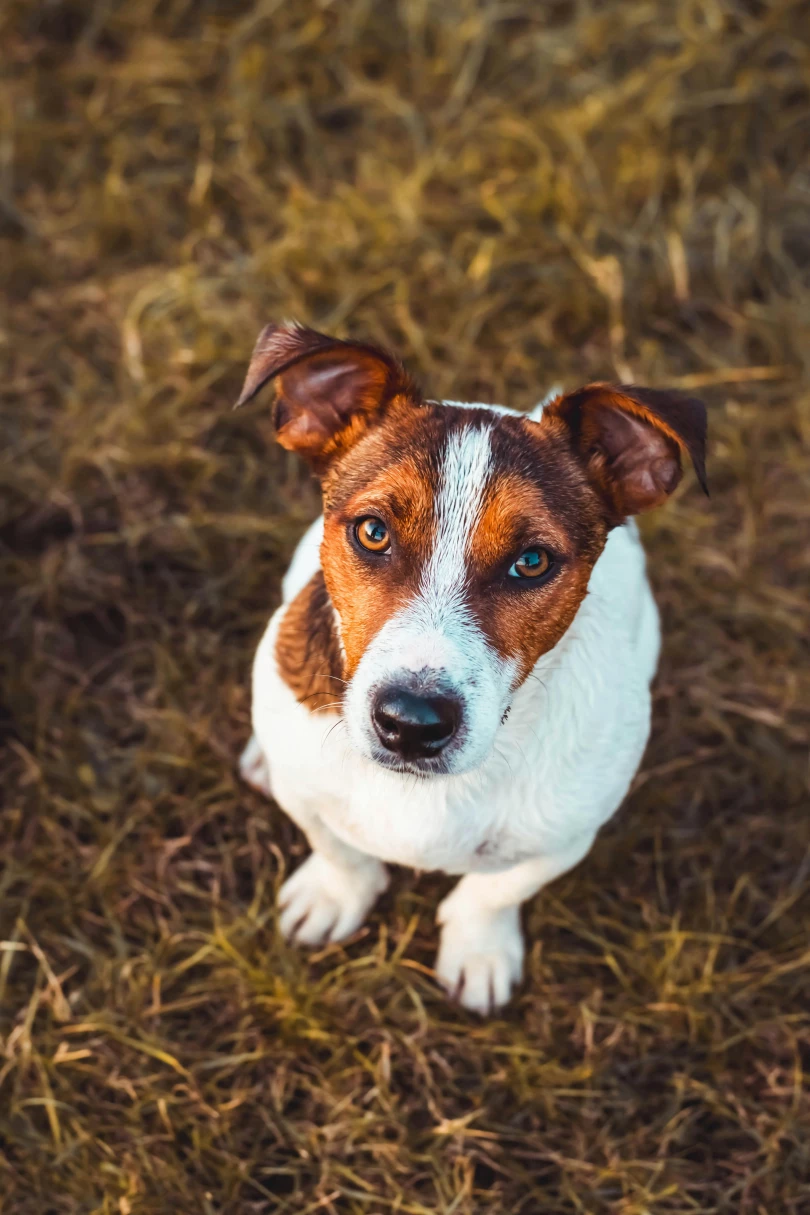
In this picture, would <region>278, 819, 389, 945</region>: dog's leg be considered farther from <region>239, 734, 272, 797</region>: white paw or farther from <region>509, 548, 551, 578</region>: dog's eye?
<region>509, 548, 551, 578</region>: dog's eye

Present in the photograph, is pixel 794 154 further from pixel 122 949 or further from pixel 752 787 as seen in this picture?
pixel 122 949

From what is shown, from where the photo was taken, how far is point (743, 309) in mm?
6164

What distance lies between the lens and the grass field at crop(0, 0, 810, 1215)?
4.23m

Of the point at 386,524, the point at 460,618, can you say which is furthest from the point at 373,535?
the point at 460,618

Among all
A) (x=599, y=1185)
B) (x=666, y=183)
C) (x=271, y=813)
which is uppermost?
(x=666, y=183)

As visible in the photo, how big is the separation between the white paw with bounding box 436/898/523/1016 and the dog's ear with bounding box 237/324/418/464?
1885 mm

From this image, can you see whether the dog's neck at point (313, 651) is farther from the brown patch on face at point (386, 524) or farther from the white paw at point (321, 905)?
the white paw at point (321, 905)

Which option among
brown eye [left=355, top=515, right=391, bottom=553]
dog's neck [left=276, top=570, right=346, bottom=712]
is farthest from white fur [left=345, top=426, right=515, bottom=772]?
dog's neck [left=276, top=570, right=346, bottom=712]

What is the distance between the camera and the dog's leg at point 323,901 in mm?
4395

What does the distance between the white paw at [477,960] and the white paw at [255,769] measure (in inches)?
34.3

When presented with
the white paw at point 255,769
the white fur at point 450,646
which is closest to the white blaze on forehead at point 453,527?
the white fur at point 450,646

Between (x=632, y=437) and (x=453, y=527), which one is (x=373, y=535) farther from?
(x=632, y=437)

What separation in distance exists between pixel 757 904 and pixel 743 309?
121 inches

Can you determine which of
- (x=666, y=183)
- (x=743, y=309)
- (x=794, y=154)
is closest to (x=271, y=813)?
(x=743, y=309)
